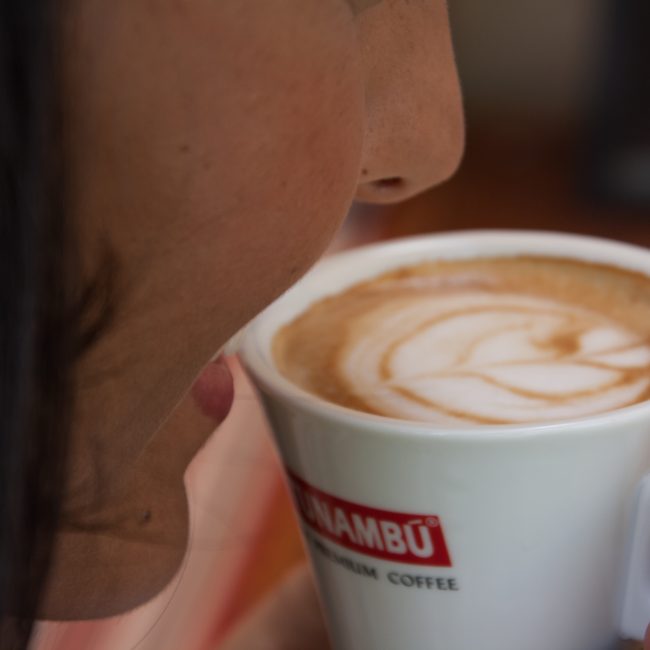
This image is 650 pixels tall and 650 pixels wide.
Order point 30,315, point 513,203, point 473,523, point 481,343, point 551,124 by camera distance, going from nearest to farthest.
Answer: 1. point 30,315
2. point 473,523
3. point 481,343
4. point 513,203
5. point 551,124

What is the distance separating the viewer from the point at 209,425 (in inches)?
15.3

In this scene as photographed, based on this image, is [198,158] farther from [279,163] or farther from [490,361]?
[490,361]

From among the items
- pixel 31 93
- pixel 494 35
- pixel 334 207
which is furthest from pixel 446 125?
pixel 494 35

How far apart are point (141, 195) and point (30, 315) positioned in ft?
0.16

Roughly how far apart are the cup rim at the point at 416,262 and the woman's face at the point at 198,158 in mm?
59

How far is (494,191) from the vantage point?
1693 millimetres

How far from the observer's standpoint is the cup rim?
0.32m

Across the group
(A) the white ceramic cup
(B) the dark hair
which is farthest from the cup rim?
(B) the dark hair

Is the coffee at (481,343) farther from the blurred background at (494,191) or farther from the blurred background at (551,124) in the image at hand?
the blurred background at (551,124)

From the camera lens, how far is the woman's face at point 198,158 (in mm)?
244

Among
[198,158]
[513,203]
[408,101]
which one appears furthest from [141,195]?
[513,203]

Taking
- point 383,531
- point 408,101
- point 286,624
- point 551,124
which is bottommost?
point 551,124

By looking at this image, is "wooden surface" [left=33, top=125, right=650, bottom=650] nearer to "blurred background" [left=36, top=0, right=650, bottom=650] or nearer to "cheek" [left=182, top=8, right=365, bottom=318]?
"blurred background" [left=36, top=0, right=650, bottom=650]

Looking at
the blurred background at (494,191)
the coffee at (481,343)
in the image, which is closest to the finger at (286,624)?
the blurred background at (494,191)
